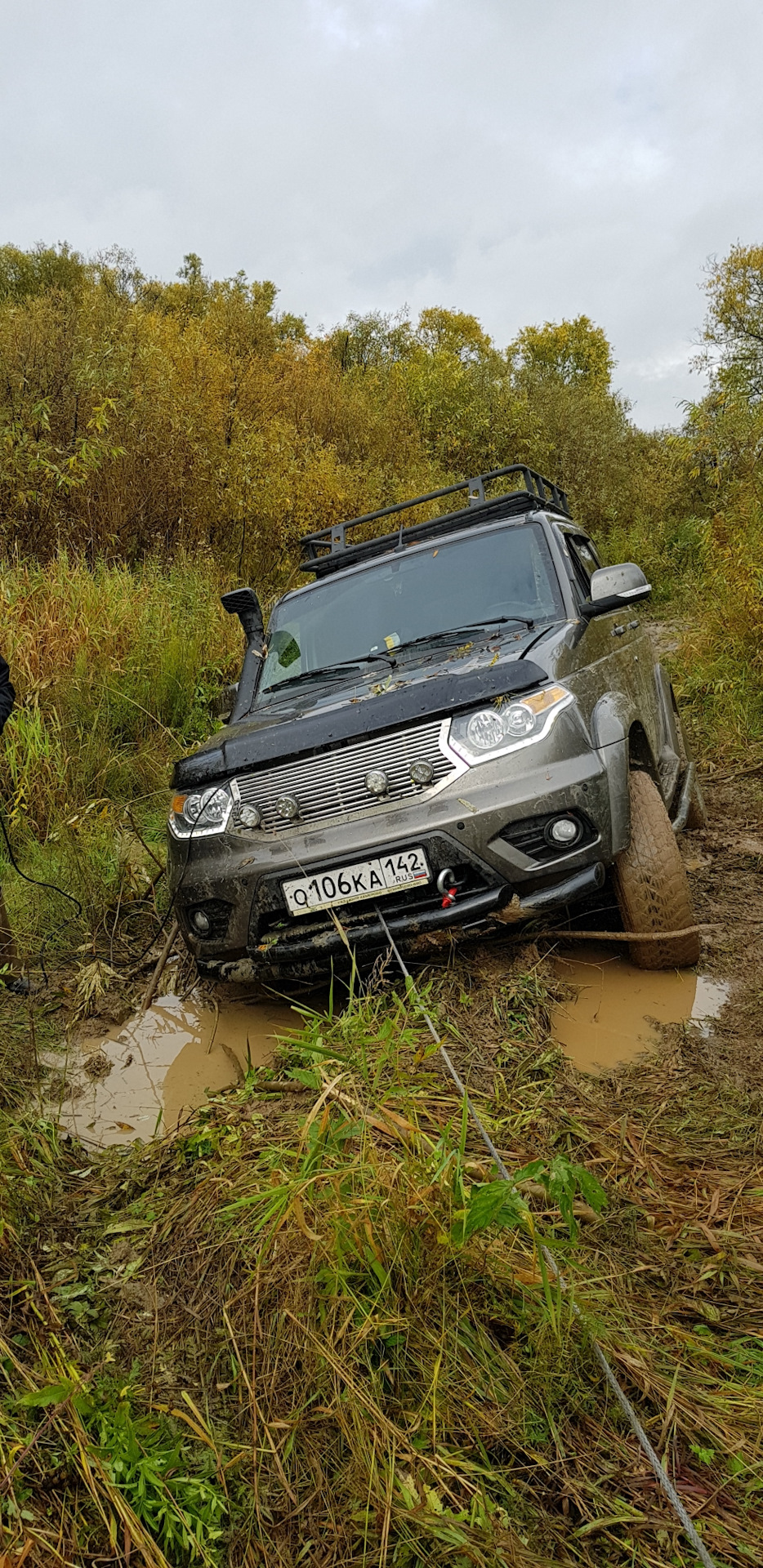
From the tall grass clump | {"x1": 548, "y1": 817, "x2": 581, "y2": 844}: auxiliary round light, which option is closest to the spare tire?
{"x1": 548, "y1": 817, "x2": 581, "y2": 844}: auxiliary round light

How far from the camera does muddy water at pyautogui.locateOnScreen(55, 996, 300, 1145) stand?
3117mm

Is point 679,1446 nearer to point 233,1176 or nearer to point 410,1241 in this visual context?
point 410,1241

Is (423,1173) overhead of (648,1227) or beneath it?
overhead

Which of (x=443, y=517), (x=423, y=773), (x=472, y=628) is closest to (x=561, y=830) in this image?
(x=423, y=773)

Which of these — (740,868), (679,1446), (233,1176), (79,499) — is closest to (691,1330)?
(679,1446)

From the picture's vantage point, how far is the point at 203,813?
3436 millimetres

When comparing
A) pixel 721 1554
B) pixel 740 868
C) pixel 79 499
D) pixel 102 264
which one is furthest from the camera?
pixel 102 264

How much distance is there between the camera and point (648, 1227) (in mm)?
2016

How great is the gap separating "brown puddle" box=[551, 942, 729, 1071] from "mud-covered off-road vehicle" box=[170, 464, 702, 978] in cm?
10

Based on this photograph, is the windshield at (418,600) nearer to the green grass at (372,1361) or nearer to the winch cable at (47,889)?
the winch cable at (47,889)

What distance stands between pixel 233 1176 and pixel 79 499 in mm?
8459

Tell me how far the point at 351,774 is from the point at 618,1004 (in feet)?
3.90

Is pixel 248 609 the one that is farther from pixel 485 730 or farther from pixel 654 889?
pixel 654 889

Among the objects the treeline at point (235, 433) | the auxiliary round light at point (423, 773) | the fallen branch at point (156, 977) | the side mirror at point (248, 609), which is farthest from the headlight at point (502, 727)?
the treeline at point (235, 433)
